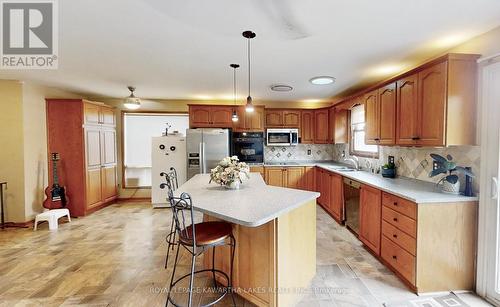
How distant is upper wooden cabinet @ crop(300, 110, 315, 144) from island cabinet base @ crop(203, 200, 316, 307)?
3419mm

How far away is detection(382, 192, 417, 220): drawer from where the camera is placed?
2.12 meters

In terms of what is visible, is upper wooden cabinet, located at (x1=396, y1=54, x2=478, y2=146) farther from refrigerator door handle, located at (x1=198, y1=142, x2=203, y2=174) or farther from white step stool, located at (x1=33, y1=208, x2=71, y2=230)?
white step stool, located at (x1=33, y1=208, x2=71, y2=230)

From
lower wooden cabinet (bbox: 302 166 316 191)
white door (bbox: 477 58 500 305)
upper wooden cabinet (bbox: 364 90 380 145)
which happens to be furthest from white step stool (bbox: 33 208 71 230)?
white door (bbox: 477 58 500 305)

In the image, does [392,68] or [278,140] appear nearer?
[392,68]

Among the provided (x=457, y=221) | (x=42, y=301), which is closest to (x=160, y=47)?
(x=42, y=301)

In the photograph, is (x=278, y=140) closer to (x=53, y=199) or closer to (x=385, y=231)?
(x=385, y=231)

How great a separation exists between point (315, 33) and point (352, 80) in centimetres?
196

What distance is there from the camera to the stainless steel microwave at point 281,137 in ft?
17.5

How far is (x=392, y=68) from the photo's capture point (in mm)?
3201

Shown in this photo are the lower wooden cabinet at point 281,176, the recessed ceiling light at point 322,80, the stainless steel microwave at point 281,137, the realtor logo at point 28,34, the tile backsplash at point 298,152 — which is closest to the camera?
the realtor logo at point 28,34

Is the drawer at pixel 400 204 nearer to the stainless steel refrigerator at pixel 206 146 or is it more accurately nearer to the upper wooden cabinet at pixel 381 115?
the upper wooden cabinet at pixel 381 115

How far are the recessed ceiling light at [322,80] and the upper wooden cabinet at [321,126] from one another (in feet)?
5.04

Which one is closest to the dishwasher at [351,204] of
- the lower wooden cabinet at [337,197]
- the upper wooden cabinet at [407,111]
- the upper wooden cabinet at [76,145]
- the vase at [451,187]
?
the lower wooden cabinet at [337,197]

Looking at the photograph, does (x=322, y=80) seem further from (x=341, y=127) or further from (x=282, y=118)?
(x=282, y=118)
